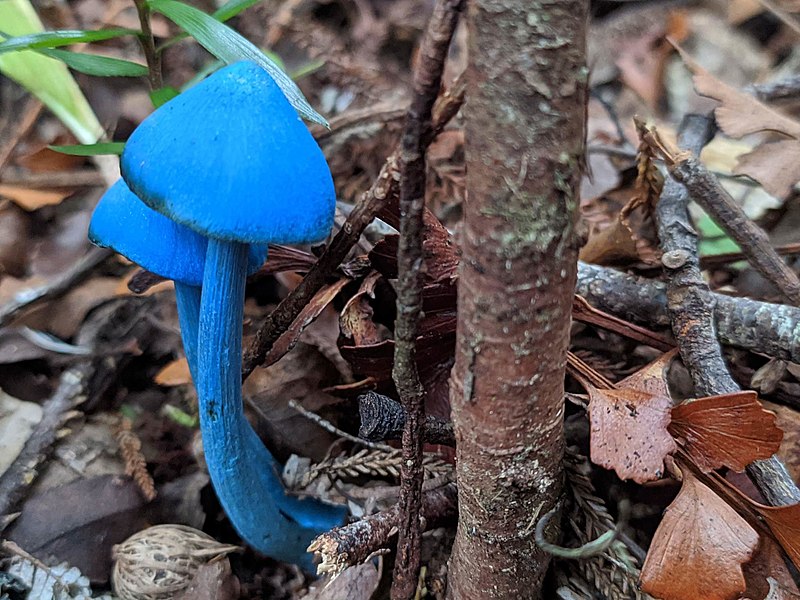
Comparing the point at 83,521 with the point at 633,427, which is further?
the point at 83,521

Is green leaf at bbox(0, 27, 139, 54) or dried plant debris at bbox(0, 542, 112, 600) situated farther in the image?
dried plant debris at bbox(0, 542, 112, 600)

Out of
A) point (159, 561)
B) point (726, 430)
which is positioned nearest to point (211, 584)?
point (159, 561)

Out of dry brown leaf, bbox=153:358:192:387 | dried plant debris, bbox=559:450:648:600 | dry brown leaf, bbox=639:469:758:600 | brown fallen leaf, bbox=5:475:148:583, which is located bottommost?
brown fallen leaf, bbox=5:475:148:583

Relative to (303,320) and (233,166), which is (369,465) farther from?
(233,166)

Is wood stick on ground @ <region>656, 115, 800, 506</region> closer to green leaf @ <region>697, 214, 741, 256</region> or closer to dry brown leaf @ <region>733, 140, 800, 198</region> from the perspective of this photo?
dry brown leaf @ <region>733, 140, 800, 198</region>

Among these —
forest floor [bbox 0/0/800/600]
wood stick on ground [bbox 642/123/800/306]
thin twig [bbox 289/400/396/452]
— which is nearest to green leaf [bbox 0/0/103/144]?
forest floor [bbox 0/0/800/600]

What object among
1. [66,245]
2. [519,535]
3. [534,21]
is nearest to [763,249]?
[519,535]

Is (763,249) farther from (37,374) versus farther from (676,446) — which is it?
(37,374)
